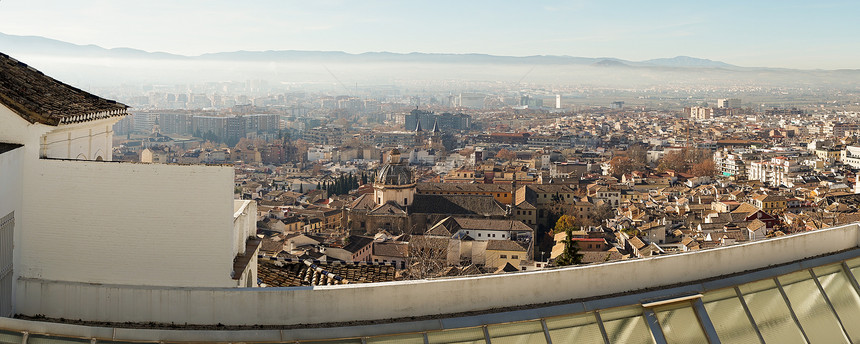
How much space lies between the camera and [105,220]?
354 cm

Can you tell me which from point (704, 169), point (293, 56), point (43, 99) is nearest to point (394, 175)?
point (43, 99)

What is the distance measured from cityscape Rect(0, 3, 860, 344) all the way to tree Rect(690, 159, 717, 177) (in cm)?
21

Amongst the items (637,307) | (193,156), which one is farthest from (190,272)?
(193,156)

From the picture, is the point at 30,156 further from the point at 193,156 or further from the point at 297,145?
the point at 297,145

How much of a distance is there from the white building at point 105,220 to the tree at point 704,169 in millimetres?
37560

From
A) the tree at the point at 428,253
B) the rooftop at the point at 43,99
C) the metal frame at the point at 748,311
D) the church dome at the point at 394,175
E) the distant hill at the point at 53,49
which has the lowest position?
the tree at the point at 428,253

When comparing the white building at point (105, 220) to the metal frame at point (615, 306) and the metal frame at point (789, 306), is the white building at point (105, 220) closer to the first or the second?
the metal frame at point (615, 306)

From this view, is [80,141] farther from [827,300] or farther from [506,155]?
[506,155]

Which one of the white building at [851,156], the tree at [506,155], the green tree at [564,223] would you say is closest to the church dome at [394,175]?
the green tree at [564,223]

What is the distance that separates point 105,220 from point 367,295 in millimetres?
1366

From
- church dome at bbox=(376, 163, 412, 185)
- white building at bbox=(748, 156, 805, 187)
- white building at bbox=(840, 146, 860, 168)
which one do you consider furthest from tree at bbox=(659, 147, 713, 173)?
church dome at bbox=(376, 163, 412, 185)

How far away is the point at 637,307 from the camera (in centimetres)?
298

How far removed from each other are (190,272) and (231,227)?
268mm

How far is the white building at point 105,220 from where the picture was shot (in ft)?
11.4
